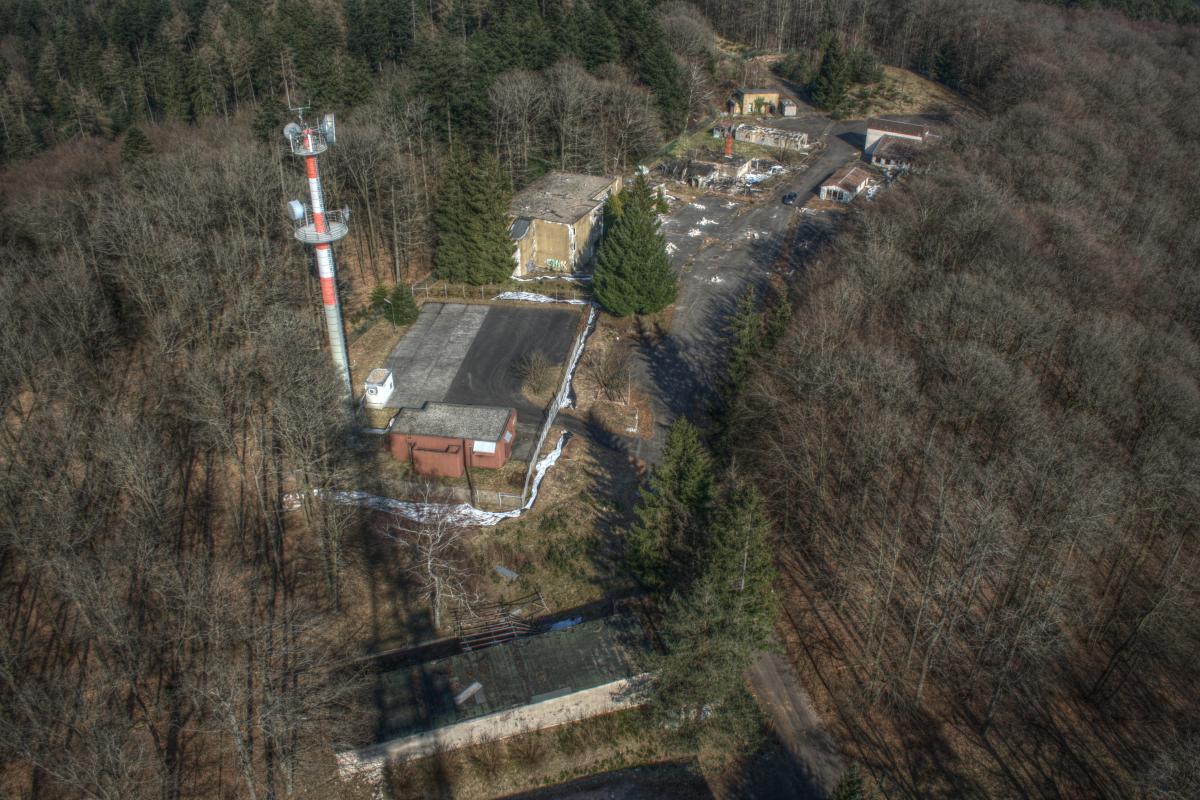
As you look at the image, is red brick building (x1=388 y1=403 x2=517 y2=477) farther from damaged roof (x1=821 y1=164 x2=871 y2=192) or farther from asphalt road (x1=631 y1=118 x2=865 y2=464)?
damaged roof (x1=821 y1=164 x2=871 y2=192)

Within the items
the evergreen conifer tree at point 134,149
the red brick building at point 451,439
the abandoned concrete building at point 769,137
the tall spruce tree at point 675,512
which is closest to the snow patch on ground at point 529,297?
the red brick building at point 451,439

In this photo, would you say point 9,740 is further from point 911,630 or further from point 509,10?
point 509,10

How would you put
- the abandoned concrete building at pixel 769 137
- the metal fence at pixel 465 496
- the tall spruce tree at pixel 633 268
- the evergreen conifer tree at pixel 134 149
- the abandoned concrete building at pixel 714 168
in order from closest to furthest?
the metal fence at pixel 465 496
the tall spruce tree at pixel 633 268
the evergreen conifer tree at pixel 134 149
the abandoned concrete building at pixel 714 168
the abandoned concrete building at pixel 769 137

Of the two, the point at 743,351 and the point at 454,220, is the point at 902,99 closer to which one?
the point at 454,220

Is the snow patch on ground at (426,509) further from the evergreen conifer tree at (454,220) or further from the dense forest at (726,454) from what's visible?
the evergreen conifer tree at (454,220)

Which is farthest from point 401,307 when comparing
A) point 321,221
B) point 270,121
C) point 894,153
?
point 894,153
